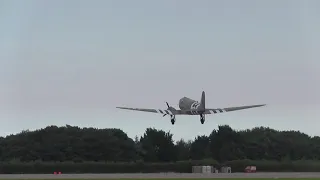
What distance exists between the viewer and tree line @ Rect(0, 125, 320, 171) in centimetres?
16400

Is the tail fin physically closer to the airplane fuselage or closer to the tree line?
the airplane fuselage

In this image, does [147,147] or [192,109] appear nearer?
[192,109]

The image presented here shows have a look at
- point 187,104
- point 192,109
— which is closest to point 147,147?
point 187,104

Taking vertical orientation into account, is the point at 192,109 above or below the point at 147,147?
below

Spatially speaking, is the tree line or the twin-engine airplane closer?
the twin-engine airplane

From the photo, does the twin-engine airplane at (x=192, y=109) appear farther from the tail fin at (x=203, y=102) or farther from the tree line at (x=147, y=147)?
the tree line at (x=147, y=147)

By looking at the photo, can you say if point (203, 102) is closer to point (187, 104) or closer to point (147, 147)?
point (187, 104)

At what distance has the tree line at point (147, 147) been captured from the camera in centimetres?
16400

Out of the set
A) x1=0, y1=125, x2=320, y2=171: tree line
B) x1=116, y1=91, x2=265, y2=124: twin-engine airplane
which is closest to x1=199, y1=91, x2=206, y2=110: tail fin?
x1=116, y1=91, x2=265, y2=124: twin-engine airplane

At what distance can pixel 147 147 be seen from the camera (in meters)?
173

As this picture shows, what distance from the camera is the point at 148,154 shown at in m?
170

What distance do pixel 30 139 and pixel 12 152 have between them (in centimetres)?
566

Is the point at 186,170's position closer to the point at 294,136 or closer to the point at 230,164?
the point at 230,164

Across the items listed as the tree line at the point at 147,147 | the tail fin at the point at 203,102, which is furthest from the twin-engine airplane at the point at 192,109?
the tree line at the point at 147,147
